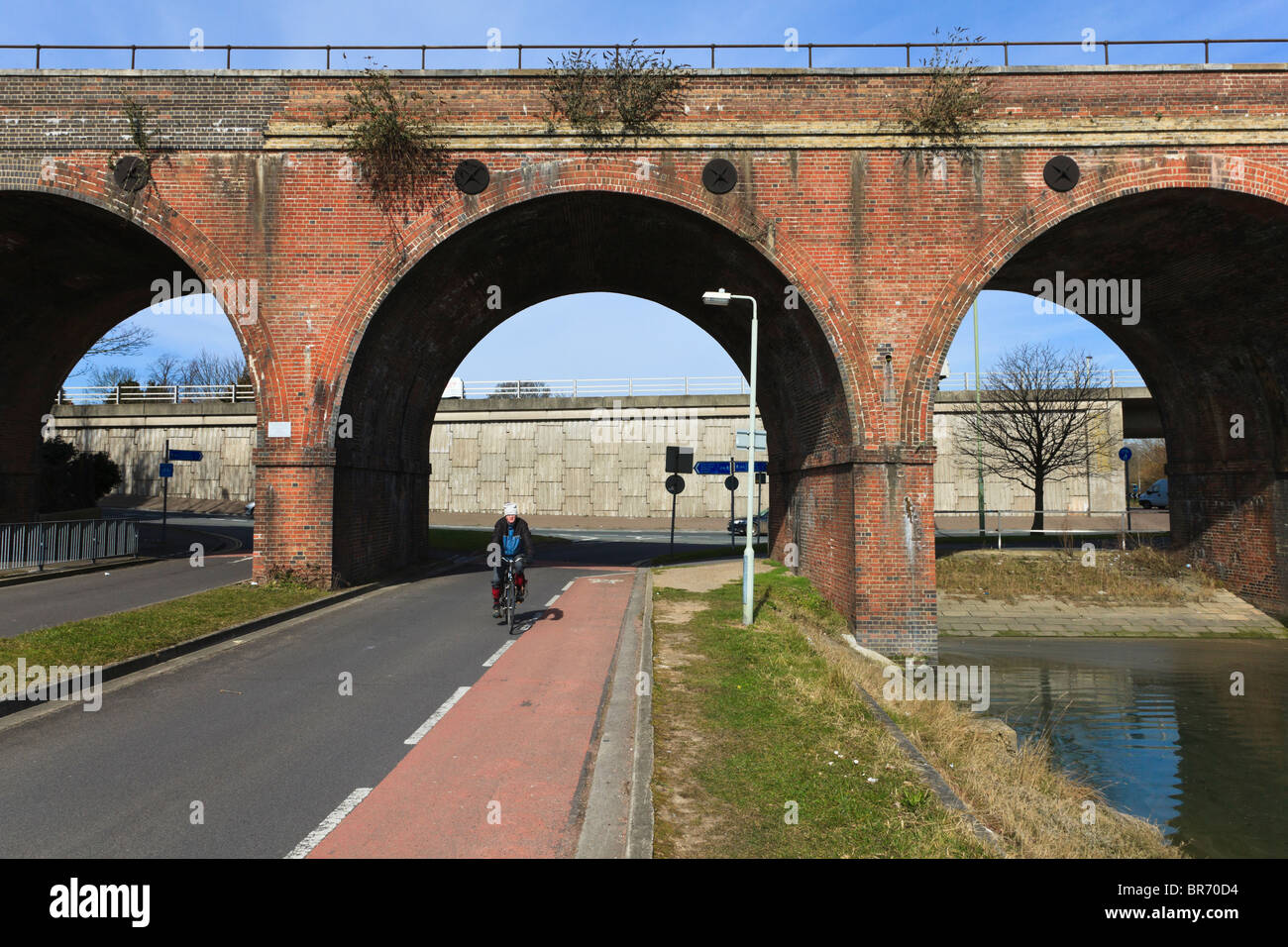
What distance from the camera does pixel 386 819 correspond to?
5.00m

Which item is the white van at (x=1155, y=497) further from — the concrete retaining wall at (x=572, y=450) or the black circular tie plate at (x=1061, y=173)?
the black circular tie plate at (x=1061, y=173)

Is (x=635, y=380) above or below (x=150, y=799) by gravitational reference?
above

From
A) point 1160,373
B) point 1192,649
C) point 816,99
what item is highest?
point 816,99

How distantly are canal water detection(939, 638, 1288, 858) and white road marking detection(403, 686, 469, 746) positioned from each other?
7.23 metres

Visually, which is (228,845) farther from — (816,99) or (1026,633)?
(1026,633)

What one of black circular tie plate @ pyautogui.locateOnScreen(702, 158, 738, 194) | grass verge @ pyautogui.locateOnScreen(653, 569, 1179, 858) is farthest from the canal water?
black circular tie plate @ pyautogui.locateOnScreen(702, 158, 738, 194)

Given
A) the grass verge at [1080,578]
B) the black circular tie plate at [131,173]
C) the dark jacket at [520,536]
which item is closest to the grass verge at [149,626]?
the dark jacket at [520,536]

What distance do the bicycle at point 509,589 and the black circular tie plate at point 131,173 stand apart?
10493mm

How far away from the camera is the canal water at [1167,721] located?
8336mm

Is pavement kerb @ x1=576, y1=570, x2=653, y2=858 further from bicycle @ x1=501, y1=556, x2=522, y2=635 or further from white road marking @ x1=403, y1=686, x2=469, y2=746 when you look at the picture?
bicycle @ x1=501, y1=556, x2=522, y2=635

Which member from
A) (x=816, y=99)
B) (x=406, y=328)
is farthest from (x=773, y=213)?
(x=406, y=328)

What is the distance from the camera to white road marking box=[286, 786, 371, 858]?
453 centimetres

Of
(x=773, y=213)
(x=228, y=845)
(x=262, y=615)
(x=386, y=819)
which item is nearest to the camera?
(x=228, y=845)

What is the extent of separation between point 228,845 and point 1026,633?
18016mm
